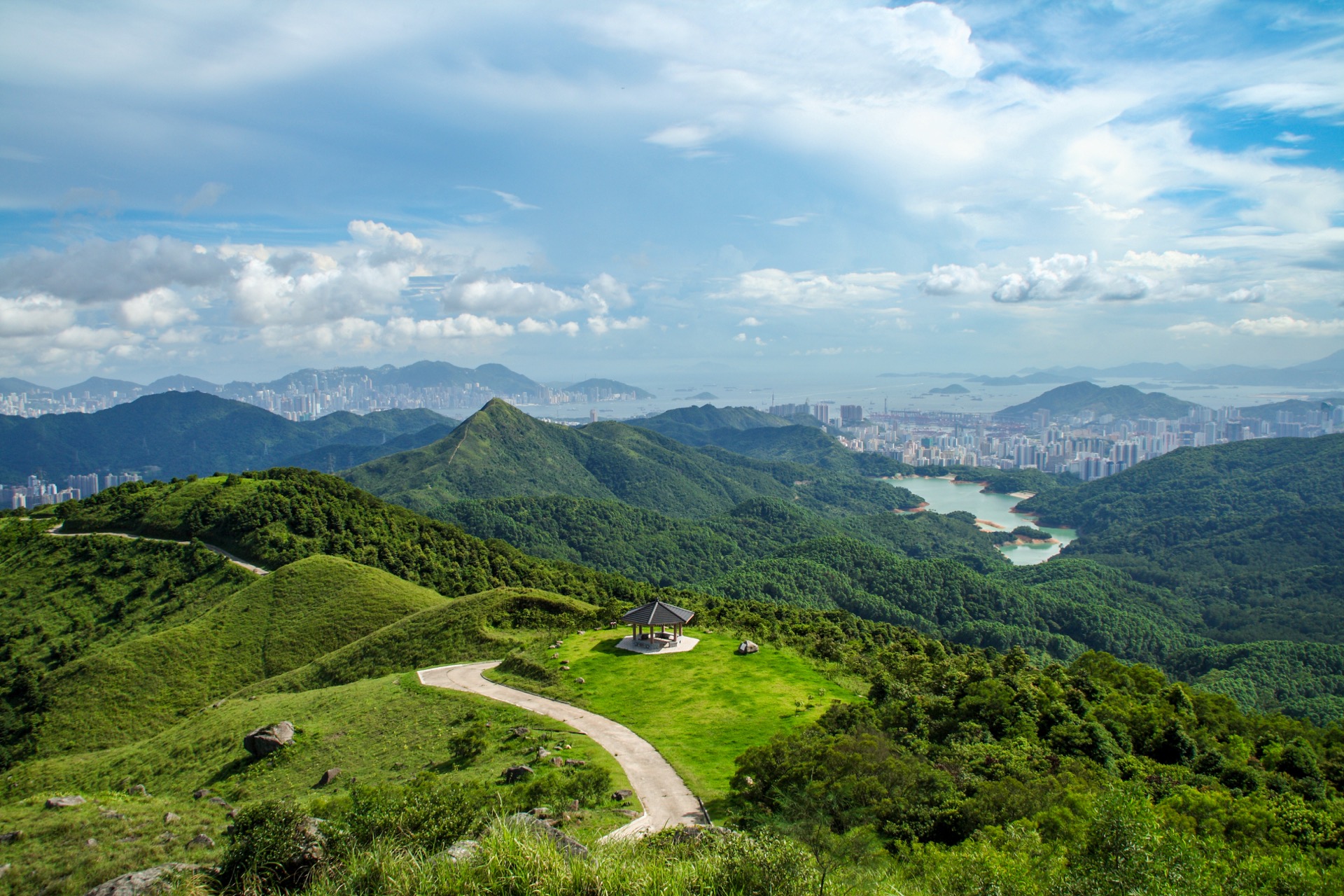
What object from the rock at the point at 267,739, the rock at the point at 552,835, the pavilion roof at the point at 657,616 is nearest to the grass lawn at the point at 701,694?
the pavilion roof at the point at 657,616

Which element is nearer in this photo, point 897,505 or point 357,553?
point 357,553

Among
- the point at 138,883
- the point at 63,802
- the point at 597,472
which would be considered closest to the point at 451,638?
the point at 63,802

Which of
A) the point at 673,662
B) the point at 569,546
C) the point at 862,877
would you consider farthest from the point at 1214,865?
the point at 569,546

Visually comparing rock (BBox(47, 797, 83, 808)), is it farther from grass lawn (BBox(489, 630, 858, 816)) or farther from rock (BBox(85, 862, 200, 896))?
grass lawn (BBox(489, 630, 858, 816))

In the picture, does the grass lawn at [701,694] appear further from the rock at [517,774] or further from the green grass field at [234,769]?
the rock at [517,774]

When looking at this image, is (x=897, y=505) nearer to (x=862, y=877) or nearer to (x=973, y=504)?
(x=973, y=504)

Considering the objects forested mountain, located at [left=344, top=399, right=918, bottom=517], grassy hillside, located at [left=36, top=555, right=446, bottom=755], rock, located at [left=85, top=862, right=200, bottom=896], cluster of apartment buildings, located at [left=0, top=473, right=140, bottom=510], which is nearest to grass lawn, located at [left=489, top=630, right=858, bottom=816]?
rock, located at [left=85, top=862, right=200, bottom=896]
